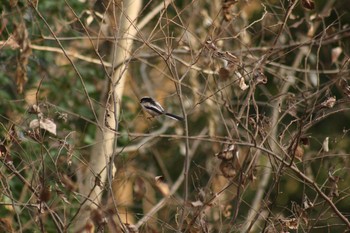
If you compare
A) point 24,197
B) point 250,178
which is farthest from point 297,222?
point 24,197

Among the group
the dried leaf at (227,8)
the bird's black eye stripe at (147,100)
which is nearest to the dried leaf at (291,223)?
the bird's black eye stripe at (147,100)

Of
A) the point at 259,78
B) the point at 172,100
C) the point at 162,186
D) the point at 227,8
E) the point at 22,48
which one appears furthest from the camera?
the point at 172,100

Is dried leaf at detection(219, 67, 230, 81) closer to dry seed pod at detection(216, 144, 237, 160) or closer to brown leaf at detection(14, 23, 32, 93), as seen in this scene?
dry seed pod at detection(216, 144, 237, 160)

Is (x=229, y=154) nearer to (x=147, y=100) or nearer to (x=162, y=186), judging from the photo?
(x=162, y=186)

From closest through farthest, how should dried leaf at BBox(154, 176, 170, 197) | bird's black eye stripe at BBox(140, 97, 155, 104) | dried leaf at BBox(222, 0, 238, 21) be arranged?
dried leaf at BBox(154, 176, 170, 197) < bird's black eye stripe at BBox(140, 97, 155, 104) < dried leaf at BBox(222, 0, 238, 21)

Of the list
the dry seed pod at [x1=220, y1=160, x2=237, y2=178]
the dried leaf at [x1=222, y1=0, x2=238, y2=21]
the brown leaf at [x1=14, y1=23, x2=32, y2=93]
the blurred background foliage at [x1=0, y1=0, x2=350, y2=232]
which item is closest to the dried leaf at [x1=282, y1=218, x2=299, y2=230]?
the blurred background foliage at [x1=0, y1=0, x2=350, y2=232]

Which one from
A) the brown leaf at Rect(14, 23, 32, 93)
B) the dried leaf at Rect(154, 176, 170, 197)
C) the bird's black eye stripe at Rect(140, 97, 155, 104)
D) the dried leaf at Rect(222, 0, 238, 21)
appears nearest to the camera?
the dried leaf at Rect(154, 176, 170, 197)

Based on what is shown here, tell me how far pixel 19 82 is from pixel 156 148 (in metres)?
4.85

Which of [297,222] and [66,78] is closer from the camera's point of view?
[297,222]

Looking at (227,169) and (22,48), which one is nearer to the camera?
(227,169)

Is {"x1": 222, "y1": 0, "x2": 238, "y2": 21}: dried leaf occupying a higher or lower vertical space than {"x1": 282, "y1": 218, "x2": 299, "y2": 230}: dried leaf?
higher

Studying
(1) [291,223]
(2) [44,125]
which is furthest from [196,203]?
(2) [44,125]

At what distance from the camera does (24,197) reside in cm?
607

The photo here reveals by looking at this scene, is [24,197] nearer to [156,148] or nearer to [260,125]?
[260,125]
